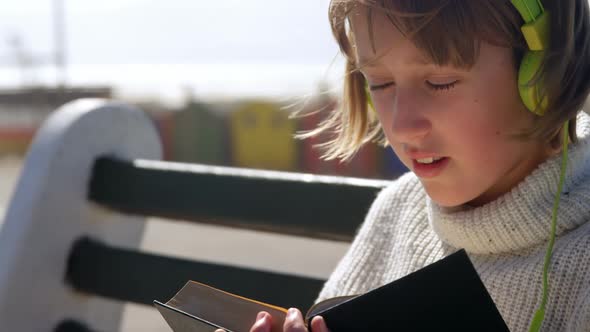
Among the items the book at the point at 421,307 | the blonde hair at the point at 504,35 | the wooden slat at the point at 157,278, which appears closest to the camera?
the book at the point at 421,307

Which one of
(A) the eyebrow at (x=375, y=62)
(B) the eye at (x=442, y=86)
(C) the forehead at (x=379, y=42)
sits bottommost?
(B) the eye at (x=442, y=86)

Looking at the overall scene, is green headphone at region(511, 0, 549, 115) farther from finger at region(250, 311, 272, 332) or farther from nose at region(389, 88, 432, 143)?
finger at region(250, 311, 272, 332)

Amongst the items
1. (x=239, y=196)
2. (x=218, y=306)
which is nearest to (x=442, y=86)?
(x=218, y=306)

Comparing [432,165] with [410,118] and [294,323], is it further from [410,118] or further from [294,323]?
[294,323]

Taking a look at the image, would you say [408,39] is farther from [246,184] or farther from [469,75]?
[246,184]

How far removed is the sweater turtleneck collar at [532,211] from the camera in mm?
1233

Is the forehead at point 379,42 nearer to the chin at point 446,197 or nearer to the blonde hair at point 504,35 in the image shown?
the blonde hair at point 504,35

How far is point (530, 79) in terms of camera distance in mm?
1185

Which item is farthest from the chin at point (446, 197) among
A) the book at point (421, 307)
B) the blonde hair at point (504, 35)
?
the book at point (421, 307)

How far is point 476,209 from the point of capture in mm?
1305

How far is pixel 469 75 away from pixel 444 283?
1.04 ft

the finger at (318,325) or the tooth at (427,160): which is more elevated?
the tooth at (427,160)

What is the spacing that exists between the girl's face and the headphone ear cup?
0.09 feet

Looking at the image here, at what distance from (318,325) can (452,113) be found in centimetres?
36
